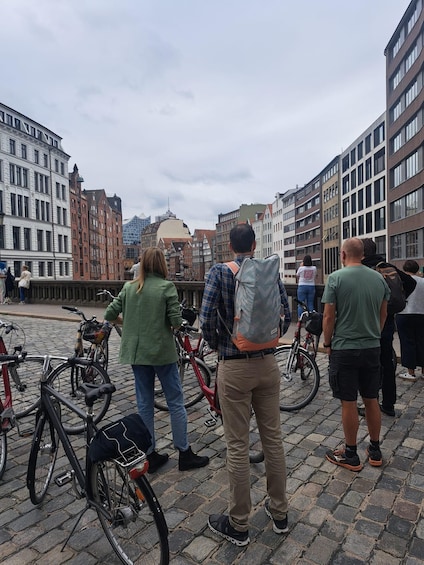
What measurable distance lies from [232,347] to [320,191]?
91221 millimetres

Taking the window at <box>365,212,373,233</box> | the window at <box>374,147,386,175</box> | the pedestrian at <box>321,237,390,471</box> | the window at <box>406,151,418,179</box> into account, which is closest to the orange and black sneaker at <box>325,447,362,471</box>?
the pedestrian at <box>321,237,390,471</box>

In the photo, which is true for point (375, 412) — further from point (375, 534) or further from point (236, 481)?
point (236, 481)

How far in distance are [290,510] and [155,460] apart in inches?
51.8

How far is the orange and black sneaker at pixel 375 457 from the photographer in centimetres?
371

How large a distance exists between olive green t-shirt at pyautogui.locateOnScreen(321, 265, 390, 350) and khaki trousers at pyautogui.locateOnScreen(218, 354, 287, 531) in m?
1.13

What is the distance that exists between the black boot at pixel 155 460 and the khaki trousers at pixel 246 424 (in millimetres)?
1202

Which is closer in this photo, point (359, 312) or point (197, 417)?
point (359, 312)

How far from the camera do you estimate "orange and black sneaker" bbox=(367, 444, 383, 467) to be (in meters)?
3.71

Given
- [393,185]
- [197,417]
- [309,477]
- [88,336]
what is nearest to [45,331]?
[88,336]

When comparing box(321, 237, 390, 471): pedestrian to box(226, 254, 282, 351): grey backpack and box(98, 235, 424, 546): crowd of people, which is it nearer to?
box(98, 235, 424, 546): crowd of people

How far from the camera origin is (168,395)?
3766 mm

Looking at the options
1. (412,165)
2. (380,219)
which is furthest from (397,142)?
(380,219)

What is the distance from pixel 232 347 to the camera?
8.84 feet

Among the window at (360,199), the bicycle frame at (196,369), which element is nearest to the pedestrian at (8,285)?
the bicycle frame at (196,369)
